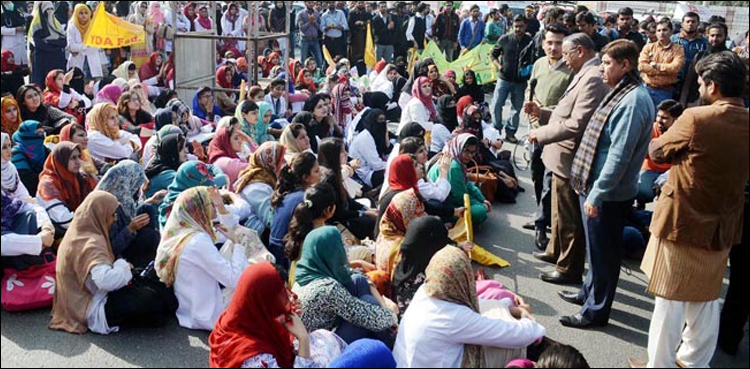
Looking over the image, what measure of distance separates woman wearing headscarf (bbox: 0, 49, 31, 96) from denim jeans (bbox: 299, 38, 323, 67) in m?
5.80

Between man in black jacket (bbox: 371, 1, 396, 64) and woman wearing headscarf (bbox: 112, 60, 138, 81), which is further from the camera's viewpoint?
man in black jacket (bbox: 371, 1, 396, 64)

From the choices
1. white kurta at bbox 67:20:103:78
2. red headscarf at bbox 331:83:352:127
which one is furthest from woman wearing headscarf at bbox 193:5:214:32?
red headscarf at bbox 331:83:352:127

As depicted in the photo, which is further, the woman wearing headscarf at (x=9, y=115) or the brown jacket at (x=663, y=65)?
the brown jacket at (x=663, y=65)

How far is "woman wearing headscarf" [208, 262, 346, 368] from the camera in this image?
315 centimetres

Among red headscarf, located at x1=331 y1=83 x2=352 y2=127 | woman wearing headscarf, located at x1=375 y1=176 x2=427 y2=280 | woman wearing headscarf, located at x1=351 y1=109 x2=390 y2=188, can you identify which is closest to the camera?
woman wearing headscarf, located at x1=375 y1=176 x2=427 y2=280

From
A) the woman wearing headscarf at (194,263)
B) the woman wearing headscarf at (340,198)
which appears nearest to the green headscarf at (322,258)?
the woman wearing headscarf at (194,263)

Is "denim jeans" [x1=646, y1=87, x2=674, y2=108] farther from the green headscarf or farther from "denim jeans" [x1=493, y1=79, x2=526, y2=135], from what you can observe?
the green headscarf

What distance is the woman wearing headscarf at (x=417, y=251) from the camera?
13.7ft

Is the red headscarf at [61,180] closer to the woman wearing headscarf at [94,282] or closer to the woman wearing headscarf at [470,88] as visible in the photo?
the woman wearing headscarf at [94,282]

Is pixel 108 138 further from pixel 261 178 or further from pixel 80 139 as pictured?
pixel 261 178

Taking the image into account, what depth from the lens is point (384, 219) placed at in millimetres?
4840

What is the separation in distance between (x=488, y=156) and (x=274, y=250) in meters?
3.32

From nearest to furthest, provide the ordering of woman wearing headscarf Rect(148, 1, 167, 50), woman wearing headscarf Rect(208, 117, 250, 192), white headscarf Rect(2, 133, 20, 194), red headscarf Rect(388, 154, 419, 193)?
white headscarf Rect(2, 133, 20, 194), red headscarf Rect(388, 154, 419, 193), woman wearing headscarf Rect(208, 117, 250, 192), woman wearing headscarf Rect(148, 1, 167, 50)

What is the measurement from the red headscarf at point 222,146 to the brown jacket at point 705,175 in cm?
394
